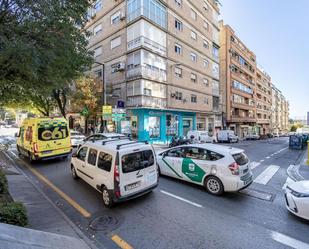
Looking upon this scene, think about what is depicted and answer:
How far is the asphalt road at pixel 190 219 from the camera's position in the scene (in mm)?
3744

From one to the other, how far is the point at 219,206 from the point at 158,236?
219cm

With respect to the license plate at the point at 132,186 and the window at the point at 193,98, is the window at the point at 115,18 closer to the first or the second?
the window at the point at 193,98

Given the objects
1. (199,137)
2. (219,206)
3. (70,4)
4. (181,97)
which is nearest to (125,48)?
(181,97)

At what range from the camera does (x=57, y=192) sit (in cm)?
622

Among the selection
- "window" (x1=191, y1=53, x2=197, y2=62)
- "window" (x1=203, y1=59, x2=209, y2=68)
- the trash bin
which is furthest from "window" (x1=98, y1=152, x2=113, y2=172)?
"window" (x1=203, y1=59, x2=209, y2=68)

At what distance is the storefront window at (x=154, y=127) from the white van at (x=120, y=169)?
15.8 meters

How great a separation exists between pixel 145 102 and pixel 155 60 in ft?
16.3

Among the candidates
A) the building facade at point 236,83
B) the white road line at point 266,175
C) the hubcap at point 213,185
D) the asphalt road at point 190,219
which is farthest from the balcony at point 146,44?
the building facade at point 236,83

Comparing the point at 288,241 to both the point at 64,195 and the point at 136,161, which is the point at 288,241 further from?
the point at 64,195

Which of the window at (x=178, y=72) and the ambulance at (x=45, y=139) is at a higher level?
the window at (x=178, y=72)

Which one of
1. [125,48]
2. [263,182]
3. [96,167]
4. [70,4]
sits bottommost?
[263,182]

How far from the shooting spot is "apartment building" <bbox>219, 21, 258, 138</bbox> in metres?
40.0

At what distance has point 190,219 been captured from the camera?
4.54 metres

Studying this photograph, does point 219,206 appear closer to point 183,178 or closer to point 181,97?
point 183,178
